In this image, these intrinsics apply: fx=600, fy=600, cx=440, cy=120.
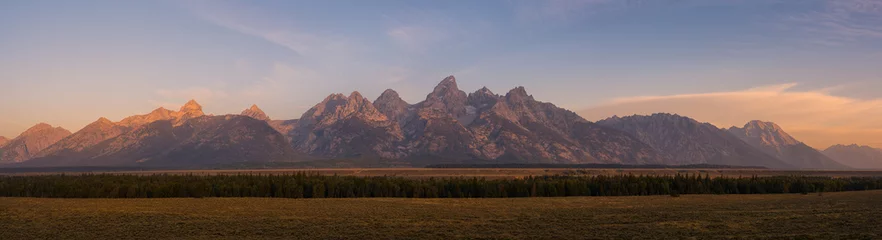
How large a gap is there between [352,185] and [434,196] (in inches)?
589

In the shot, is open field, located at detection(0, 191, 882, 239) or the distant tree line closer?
open field, located at detection(0, 191, 882, 239)

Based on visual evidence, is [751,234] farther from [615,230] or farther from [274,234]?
[274,234]

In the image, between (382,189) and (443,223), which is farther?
(382,189)

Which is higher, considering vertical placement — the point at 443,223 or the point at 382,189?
the point at 443,223

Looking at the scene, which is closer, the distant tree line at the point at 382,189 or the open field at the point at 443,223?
the open field at the point at 443,223

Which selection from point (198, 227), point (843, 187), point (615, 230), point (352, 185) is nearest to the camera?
point (615, 230)

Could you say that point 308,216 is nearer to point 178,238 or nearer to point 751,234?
point 178,238

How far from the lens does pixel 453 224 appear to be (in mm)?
46531

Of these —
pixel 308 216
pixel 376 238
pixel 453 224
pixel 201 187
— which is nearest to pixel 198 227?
pixel 308 216

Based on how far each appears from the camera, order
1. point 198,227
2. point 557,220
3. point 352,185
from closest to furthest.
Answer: point 198,227 → point 557,220 → point 352,185

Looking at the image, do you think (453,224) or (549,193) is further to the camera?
(549,193)

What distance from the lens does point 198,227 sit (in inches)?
1763

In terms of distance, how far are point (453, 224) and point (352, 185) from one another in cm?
5876

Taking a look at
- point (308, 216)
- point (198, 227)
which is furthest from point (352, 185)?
point (198, 227)
